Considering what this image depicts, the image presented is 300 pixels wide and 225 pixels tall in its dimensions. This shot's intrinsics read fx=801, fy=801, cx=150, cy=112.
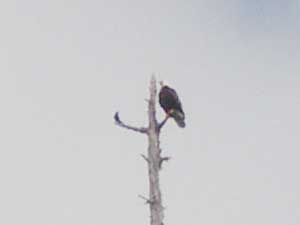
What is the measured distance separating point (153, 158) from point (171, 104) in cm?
451

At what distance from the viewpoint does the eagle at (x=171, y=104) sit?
1608cm

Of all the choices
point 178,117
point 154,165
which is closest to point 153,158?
point 154,165

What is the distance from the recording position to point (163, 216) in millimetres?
12102

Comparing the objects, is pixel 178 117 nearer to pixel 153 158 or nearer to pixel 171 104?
pixel 171 104

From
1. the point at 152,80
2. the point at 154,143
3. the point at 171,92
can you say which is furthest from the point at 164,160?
the point at 171,92

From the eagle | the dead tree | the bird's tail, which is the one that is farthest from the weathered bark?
the bird's tail

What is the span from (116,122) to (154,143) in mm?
753

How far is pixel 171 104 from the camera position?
1673 cm

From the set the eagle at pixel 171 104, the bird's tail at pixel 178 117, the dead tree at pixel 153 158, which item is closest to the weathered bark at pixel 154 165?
the dead tree at pixel 153 158

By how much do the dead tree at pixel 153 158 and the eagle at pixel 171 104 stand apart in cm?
265

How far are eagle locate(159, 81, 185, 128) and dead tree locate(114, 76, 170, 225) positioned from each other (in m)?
2.65

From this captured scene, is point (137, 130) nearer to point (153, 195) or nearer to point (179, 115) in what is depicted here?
point (153, 195)

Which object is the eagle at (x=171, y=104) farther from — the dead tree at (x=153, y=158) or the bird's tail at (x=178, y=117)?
the dead tree at (x=153, y=158)

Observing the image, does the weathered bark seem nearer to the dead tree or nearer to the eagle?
the dead tree
